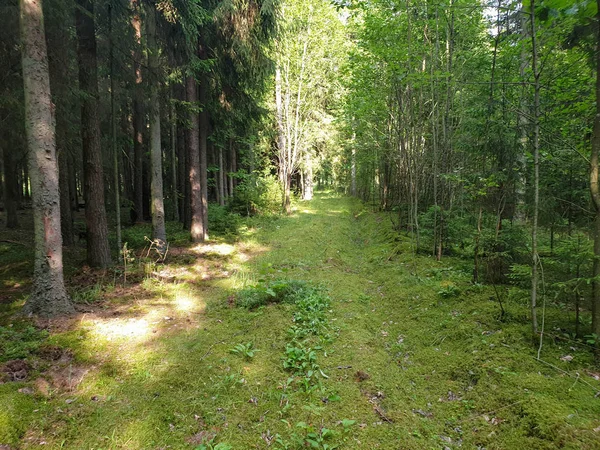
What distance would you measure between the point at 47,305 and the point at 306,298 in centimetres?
440

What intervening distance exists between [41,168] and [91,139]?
3695mm

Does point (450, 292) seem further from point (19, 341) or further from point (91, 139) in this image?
point (91, 139)

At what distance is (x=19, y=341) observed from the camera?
4.14 metres

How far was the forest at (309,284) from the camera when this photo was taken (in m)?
3.19

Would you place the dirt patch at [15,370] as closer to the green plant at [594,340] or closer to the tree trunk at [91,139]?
the tree trunk at [91,139]

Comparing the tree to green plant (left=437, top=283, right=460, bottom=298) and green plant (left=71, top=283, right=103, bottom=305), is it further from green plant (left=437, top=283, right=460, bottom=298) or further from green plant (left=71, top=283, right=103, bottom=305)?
green plant (left=437, top=283, right=460, bottom=298)

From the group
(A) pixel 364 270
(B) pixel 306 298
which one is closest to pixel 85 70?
(B) pixel 306 298

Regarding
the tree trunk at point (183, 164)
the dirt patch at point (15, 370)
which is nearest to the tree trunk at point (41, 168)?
the dirt patch at point (15, 370)

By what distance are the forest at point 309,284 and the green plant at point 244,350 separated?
0.04 m

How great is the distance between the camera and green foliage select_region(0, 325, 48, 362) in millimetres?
3859

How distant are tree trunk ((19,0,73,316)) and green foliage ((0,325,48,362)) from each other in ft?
1.56

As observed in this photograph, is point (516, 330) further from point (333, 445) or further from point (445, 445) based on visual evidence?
point (333, 445)

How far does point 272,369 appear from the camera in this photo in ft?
13.4

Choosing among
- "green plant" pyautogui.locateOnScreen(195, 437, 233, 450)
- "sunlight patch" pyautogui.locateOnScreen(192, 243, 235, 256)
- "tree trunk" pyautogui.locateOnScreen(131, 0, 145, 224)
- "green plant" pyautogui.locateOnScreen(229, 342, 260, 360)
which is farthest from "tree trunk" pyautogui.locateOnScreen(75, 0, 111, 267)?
"green plant" pyautogui.locateOnScreen(195, 437, 233, 450)
